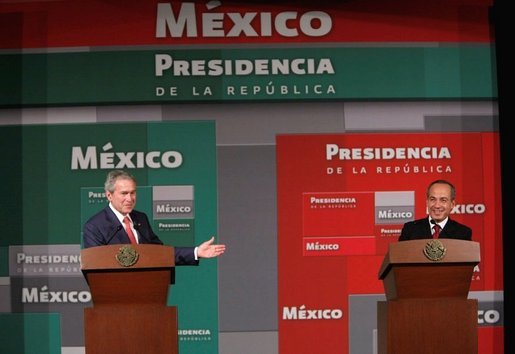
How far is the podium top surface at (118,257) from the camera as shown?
14.9ft

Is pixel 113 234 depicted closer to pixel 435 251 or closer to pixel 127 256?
pixel 127 256

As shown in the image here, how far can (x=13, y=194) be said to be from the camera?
20.9ft

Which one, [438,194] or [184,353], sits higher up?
[438,194]

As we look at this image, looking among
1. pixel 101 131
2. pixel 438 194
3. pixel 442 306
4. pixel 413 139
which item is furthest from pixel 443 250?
pixel 101 131

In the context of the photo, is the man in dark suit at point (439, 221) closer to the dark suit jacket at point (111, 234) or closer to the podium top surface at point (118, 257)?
the dark suit jacket at point (111, 234)

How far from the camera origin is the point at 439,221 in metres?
5.98

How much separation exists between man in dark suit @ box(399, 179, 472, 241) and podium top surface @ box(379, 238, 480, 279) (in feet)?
4.19

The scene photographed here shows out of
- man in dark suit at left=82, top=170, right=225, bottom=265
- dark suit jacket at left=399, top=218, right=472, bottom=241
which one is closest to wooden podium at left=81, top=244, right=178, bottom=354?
man in dark suit at left=82, top=170, right=225, bottom=265

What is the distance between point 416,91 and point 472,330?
7.81ft

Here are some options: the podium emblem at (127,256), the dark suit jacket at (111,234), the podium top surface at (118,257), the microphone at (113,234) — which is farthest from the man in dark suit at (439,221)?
the podium emblem at (127,256)

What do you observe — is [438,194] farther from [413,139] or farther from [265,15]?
[265,15]

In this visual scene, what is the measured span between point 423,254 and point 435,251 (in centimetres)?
6

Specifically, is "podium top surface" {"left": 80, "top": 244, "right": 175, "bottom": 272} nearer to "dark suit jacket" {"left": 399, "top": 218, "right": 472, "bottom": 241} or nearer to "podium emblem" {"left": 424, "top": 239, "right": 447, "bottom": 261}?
"podium emblem" {"left": 424, "top": 239, "right": 447, "bottom": 261}

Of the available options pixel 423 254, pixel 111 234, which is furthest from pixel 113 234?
pixel 423 254
